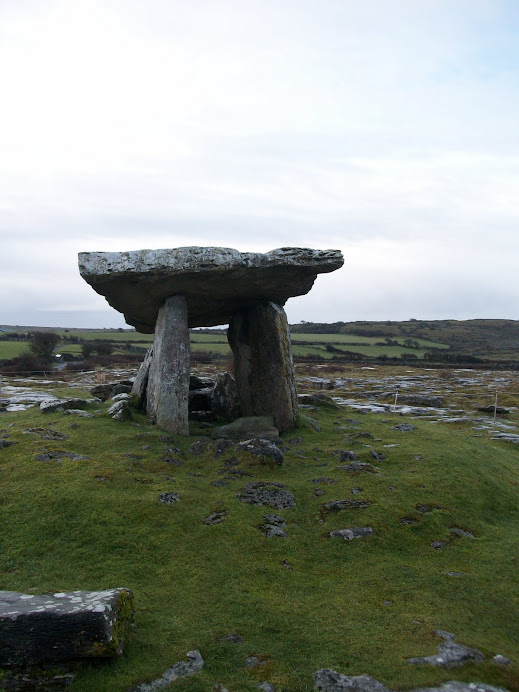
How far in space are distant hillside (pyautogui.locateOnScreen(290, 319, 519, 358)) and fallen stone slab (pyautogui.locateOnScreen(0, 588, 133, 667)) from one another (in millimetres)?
83875

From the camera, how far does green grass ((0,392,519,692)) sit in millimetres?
5812

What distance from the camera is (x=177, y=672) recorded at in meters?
5.48

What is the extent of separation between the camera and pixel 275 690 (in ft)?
17.2

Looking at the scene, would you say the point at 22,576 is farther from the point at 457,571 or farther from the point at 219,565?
the point at 457,571

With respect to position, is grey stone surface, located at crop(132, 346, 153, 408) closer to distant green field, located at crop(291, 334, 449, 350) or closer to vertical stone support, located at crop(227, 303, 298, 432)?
vertical stone support, located at crop(227, 303, 298, 432)

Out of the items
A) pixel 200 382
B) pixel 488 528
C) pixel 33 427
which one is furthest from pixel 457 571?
pixel 200 382

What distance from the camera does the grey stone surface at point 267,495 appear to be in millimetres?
10016

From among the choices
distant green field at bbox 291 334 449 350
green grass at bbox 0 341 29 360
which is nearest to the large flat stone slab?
green grass at bbox 0 341 29 360

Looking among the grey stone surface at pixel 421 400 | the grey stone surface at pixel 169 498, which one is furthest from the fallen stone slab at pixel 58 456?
the grey stone surface at pixel 421 400

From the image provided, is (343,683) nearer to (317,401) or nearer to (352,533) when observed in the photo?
(352,533)

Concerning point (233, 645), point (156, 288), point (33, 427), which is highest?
point (156, 288)

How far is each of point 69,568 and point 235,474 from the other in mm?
4501

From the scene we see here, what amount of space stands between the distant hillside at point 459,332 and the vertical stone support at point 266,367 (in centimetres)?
7207

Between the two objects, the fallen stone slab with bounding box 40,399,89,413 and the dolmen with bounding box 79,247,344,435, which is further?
the fallen stone slab with bounding box 40,399,89,413
